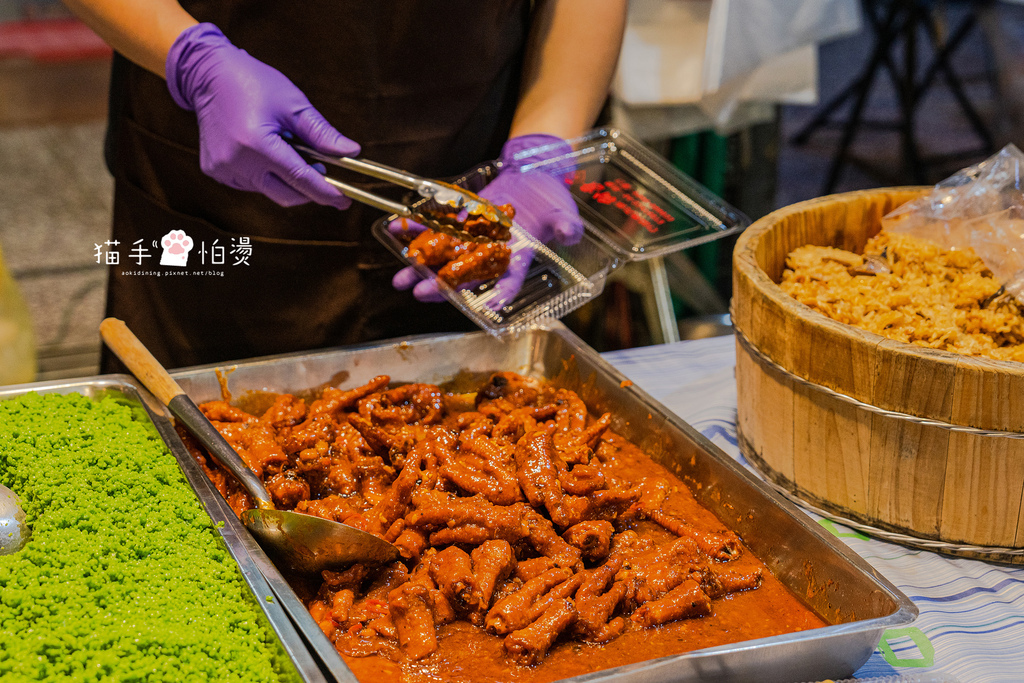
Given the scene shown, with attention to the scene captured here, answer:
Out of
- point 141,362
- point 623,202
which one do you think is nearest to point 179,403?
point 141,362

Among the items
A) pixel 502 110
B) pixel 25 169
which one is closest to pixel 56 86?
pixel 25 169

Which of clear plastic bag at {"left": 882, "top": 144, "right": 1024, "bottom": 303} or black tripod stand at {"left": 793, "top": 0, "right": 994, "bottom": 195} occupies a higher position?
black tripod stand at {"left": 793, "top": 0, "right": 994, "bottom": 195}

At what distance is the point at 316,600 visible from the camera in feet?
4.91

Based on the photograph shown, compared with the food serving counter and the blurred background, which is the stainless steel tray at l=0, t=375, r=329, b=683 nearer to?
the food serving counter

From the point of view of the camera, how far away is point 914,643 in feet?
4.78

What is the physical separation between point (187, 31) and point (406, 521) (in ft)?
4.76

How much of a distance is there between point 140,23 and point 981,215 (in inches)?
87.3

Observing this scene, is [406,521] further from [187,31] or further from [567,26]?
[567,26]

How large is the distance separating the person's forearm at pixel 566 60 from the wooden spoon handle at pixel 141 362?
52.2 inches

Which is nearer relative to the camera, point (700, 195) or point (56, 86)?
point (700, 195)

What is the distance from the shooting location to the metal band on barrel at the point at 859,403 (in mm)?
1483

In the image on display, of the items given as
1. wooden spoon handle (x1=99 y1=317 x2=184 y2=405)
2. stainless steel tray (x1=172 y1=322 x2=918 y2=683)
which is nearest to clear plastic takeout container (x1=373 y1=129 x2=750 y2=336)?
stainless steel tray (x1=172 y1=322 x2=918 y2=683)

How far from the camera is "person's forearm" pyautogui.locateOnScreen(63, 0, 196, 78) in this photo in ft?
7.29

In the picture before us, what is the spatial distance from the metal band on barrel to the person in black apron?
1.06 m
